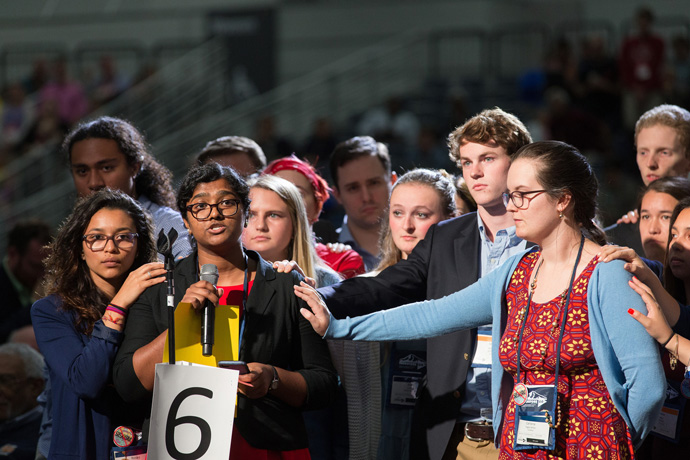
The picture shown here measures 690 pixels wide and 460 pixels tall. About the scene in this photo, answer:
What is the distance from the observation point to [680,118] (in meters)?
4.47

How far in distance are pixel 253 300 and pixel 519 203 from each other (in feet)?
3.18

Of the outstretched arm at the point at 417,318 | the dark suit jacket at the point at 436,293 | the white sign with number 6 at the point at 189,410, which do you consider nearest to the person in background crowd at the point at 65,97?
the dark suit jacket at the point at 436,293

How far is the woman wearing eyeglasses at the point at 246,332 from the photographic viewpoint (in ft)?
9.84

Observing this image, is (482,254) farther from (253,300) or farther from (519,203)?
(253,300)

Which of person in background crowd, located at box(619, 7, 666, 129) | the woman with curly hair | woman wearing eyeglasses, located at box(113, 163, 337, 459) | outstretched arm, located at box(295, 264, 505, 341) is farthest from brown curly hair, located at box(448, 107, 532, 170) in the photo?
person in background crowd, located at box(619, 7, 666, 129)

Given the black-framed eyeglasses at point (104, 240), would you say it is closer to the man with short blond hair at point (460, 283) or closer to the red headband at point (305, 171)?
the man with short blond hair at point (460, 283)

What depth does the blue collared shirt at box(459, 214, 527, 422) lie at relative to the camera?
3.36 meters

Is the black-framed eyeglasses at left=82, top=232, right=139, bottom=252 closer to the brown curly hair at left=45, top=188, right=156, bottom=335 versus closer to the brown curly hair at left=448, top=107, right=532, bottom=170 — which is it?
the brown curly hair at left=45, top=188, right=156, bottom=335

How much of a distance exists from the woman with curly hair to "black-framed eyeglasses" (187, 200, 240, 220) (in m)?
0.98

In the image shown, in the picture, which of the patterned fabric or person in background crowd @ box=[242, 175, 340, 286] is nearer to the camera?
the patterned fabric

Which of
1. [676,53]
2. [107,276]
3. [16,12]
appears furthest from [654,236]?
[16,12]

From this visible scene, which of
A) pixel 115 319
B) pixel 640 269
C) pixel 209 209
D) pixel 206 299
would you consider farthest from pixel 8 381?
pixel 640 269

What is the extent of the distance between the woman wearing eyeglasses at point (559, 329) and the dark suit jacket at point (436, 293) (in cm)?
30

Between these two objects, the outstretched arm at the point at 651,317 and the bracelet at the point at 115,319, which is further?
the bracelet at the point at 115,319
